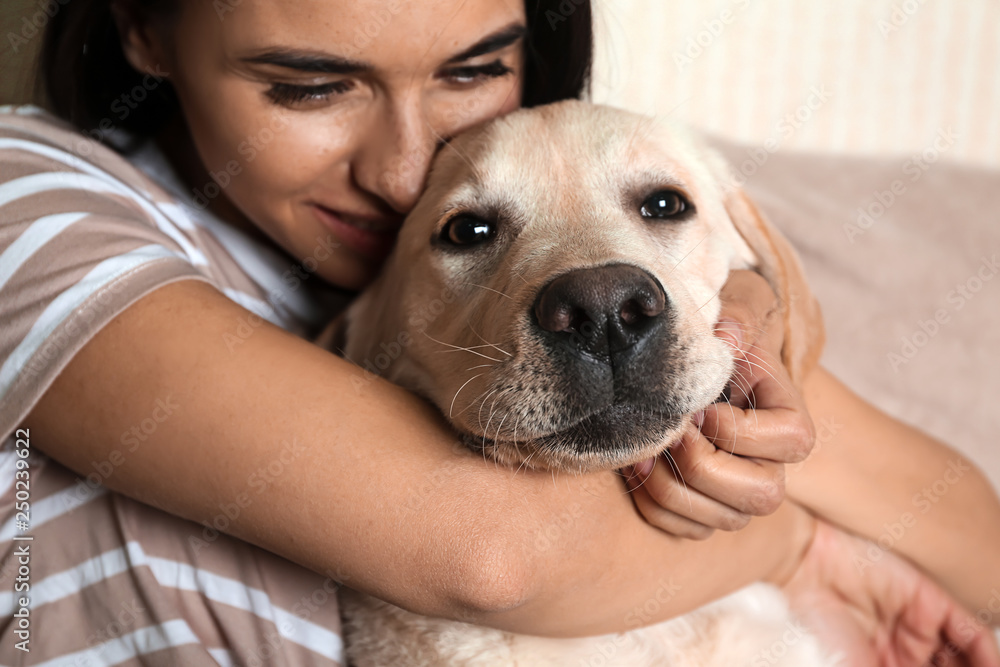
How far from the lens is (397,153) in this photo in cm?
203

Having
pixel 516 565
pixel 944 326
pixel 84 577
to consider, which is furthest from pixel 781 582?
pixel 84 577

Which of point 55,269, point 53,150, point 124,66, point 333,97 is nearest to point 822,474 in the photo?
point 333,97

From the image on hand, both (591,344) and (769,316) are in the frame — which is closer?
(591,344)

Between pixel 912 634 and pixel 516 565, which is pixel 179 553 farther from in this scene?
pixel 912 634

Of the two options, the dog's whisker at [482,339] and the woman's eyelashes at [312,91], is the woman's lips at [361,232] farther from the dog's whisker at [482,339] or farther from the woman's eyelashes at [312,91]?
the dog's whisker at [482,339]

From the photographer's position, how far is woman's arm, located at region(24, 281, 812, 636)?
59.4 inches

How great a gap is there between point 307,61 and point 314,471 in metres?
0.93

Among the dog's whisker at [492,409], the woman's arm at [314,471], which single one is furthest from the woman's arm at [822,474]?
the dog's whisker at [492,409]

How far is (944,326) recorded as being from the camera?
3.22m

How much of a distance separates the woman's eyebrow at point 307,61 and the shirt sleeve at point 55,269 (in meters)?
0.46

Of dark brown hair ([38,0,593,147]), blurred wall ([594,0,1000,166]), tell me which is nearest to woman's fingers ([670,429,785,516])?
dark brown hair ([38,0,593,147])

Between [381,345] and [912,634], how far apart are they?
176 centimetres

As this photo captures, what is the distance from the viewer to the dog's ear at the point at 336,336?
2381 millimetres

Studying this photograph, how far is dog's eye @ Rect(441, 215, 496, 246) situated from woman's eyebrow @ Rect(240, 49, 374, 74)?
0.43 metres
